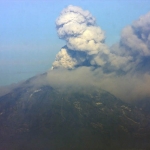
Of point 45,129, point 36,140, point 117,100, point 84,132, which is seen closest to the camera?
point 36,140

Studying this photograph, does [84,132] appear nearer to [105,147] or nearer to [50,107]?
[105,147]

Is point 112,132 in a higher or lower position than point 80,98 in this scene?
lower

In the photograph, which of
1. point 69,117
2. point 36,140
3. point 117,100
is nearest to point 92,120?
point 69,117

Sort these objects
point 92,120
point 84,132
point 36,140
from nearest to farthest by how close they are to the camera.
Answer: point 36,140 → point 84,132 → point 92,120

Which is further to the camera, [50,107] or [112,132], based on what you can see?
[50,107]

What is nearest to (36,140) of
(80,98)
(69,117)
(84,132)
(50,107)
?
(84,132)

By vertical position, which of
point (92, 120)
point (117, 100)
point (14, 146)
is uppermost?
point (117, 100)
